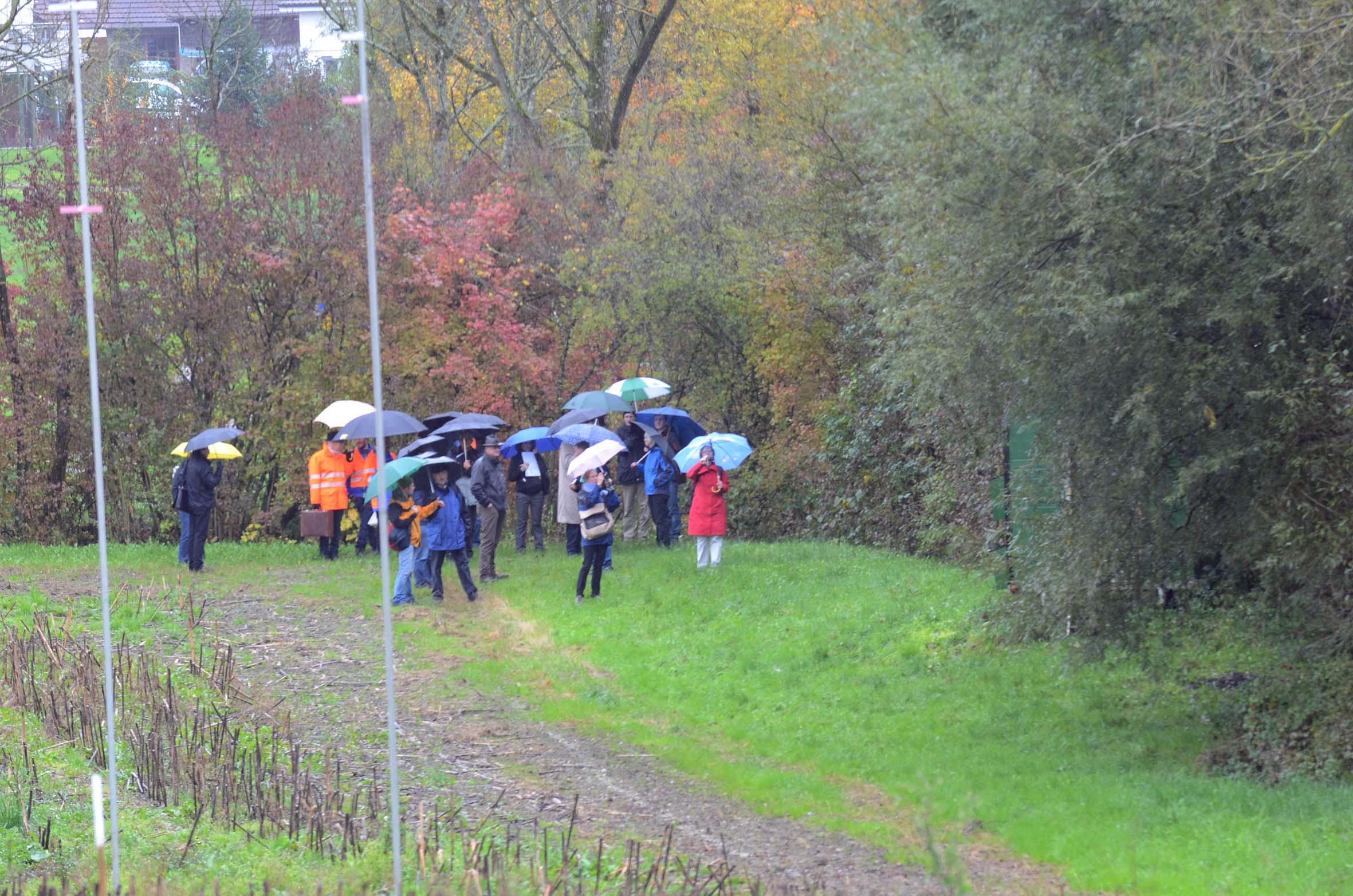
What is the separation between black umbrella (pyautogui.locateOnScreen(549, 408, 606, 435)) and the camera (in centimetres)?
1994

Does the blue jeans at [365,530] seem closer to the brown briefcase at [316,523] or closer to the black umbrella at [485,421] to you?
the brown briefcase at [316,523]

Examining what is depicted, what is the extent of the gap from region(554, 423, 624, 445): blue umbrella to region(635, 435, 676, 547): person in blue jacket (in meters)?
1.83

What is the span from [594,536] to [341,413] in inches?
210

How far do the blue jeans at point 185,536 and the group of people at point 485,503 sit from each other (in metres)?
0.02

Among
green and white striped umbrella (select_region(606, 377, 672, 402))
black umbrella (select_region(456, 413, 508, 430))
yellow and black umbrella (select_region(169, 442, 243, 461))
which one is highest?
green and white striped umbrella (select_region(606, 377, 672, 402))

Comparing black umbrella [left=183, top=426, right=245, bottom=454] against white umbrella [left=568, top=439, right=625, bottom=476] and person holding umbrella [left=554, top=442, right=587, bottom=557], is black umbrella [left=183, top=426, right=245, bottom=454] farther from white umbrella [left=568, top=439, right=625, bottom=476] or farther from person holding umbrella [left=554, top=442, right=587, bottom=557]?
white umbrella [left=568, top=439, right=625, bottom=476]

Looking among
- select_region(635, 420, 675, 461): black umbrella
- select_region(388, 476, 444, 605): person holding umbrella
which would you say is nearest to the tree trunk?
select_region(388, 476, 444, 605): person holding umbrella

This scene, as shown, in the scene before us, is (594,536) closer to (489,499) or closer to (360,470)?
(489,499)

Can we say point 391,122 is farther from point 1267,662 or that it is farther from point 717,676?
point 1267,662

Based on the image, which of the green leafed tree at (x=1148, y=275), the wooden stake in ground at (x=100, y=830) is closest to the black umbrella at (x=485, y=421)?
the green leafed tree at (x=1148, y=275)

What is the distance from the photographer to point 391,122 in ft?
95.3

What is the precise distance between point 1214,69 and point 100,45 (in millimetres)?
24437

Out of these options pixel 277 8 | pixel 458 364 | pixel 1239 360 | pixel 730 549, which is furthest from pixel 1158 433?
pixel 277 8

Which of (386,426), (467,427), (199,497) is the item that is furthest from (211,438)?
(467,427)
